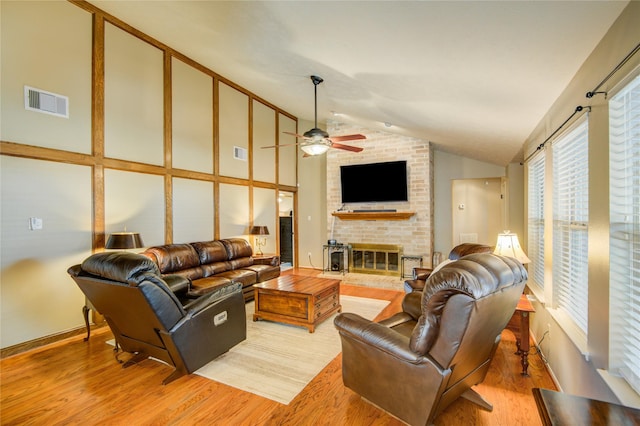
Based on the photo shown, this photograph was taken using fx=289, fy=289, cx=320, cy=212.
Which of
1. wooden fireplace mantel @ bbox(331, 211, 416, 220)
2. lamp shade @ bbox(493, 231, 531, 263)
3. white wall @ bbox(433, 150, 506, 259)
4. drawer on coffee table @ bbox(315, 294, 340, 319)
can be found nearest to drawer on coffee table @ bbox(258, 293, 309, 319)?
drawer on coffee table @ bbox(315, 294, 340, 319)

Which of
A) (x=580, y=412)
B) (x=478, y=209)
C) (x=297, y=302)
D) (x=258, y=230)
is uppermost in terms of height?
(x=478, y=209)

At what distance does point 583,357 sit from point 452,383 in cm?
85

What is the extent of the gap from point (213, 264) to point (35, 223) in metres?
2.28

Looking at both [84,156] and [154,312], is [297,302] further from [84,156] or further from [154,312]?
[84,156]

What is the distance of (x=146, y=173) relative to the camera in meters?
4.38

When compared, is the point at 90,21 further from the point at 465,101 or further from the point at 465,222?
the point at 465,222

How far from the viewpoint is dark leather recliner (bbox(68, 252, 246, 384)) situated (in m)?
2.18

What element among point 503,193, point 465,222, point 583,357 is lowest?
point 583,357

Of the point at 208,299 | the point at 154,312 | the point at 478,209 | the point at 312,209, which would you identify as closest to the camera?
the point at 154,312

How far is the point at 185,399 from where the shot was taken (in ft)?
7.34

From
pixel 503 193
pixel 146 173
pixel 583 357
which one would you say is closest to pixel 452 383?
pixel 583 357

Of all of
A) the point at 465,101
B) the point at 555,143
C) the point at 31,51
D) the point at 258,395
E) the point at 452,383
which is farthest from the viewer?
the point at 31,51

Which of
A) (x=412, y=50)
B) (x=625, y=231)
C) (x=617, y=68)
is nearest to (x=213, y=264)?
(x=412, y=50)

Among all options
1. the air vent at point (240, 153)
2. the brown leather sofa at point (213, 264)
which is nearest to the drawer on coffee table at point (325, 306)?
the brown leather sofa at point (213, 264)
